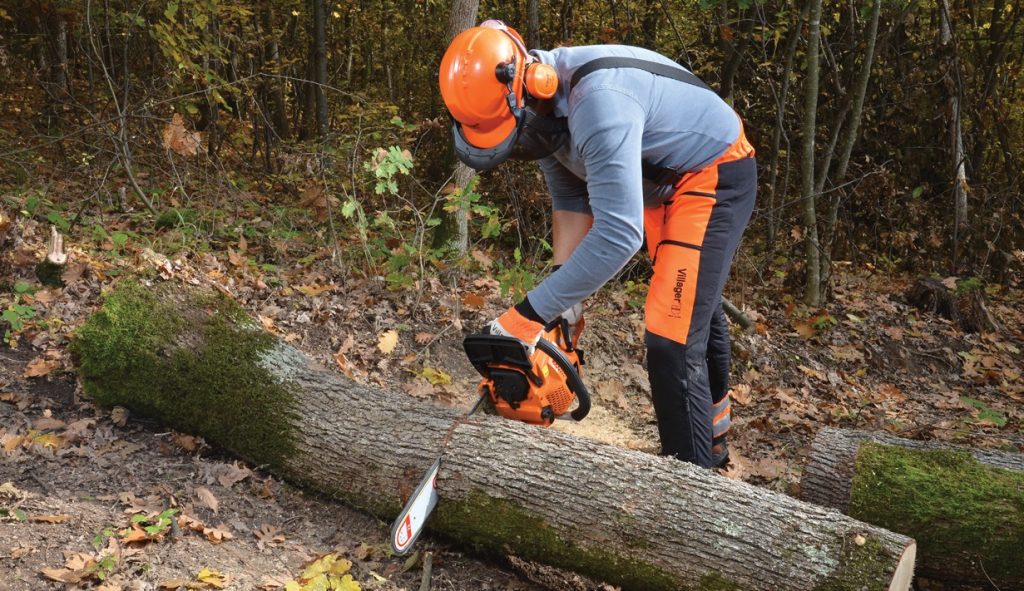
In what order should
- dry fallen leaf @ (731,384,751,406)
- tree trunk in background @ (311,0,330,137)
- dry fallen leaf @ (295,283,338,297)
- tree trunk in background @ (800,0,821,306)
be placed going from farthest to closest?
tree trunk in background @ (311,0,330,137), tree trunk in background @ (800,0,821,306), dry fallen leaf @ (295,283,338,297), dry fallen leaf @ (731,384,751,406)

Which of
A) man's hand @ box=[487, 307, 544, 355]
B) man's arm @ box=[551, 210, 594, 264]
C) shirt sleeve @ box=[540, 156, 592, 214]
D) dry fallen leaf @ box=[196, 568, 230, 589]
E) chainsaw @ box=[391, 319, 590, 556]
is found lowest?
dry fallen leaf @ box=[196, 568, 230, 589]

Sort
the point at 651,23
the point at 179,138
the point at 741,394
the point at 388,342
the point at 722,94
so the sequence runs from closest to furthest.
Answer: the point at 388,342, the point at 741,394, the point at 179,138, the point at 722,94, the point at 651,23

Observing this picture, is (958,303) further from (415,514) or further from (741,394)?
(415,514)

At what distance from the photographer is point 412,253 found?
5.19 meters

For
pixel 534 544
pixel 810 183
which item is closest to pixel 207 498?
pixel 534 544

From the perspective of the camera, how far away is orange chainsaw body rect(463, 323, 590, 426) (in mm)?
2654

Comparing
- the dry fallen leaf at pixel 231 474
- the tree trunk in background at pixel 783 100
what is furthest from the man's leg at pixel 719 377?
the tree trunk in background at pixel 783 100


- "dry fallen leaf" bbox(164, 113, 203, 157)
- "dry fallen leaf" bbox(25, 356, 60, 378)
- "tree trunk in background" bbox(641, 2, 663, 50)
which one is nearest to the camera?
"dry fallen leaf" bbox(25, 356, 60, 378)

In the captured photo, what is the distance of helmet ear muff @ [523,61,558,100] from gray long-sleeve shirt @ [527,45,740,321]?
0.08 meters

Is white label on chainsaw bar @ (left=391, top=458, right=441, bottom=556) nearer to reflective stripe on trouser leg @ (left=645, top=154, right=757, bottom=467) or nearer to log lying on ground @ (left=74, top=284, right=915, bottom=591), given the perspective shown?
log lying on ground @ (left=74, top=284, right=915, bottom=591)

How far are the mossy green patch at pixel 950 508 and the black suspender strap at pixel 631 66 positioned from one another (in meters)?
1.70

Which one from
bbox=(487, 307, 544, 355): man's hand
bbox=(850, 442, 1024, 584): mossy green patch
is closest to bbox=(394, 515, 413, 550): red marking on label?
bbox=(487, 307, 544, 355): man's hand

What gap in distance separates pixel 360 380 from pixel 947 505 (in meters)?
2.94

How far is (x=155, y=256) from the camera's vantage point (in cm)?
448
